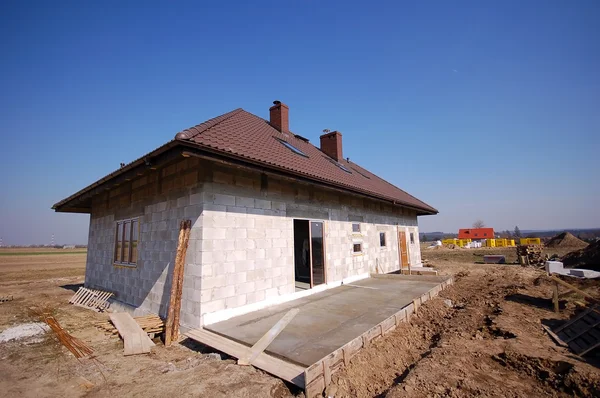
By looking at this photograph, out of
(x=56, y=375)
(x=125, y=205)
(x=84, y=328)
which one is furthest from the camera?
(x=125, y=205)

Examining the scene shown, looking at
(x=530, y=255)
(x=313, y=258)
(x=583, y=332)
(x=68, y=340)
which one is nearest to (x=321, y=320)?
(x=313, y=258)

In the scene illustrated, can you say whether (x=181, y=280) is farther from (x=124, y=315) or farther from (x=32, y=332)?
(x=32, y=332)

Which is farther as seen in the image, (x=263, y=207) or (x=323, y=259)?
(x=323, y=259)

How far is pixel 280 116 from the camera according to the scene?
12438mm

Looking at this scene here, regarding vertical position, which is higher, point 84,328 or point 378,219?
point 378,219

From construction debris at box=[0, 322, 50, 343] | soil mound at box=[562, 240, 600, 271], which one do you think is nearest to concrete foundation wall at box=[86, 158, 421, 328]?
construction debris at box=[0, 322, 50, 343]

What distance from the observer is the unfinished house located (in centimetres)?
→ 602

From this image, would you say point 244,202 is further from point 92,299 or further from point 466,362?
point 92,299

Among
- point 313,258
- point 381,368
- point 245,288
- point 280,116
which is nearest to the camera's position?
point 381,368

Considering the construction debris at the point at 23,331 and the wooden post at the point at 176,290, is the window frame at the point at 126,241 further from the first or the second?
the wooden post at the point at 176,290

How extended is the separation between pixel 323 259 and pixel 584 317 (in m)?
6.47

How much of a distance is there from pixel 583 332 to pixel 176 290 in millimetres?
8564

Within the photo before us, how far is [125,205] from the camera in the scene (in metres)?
9.24

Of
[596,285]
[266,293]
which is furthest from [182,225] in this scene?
[596,285]
